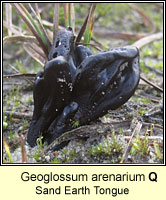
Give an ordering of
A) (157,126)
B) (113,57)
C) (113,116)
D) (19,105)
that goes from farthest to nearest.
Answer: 1. (19,105)
2. (113,116)
3. (157,126)
4. (113,57)

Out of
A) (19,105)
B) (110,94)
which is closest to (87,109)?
(110,94)

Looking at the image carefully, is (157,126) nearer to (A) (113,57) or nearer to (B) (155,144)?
(B) (155,144)

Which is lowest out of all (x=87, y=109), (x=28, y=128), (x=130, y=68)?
(x=28, y=128)

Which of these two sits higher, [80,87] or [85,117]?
[80,87]

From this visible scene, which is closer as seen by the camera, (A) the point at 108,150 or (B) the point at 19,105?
(A) the point at 108,150

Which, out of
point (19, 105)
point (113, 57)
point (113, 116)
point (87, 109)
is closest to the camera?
point (113, 57)

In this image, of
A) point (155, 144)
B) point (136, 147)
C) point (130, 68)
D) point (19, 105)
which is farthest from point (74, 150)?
point (19, 105)

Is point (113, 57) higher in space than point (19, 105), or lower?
higher
